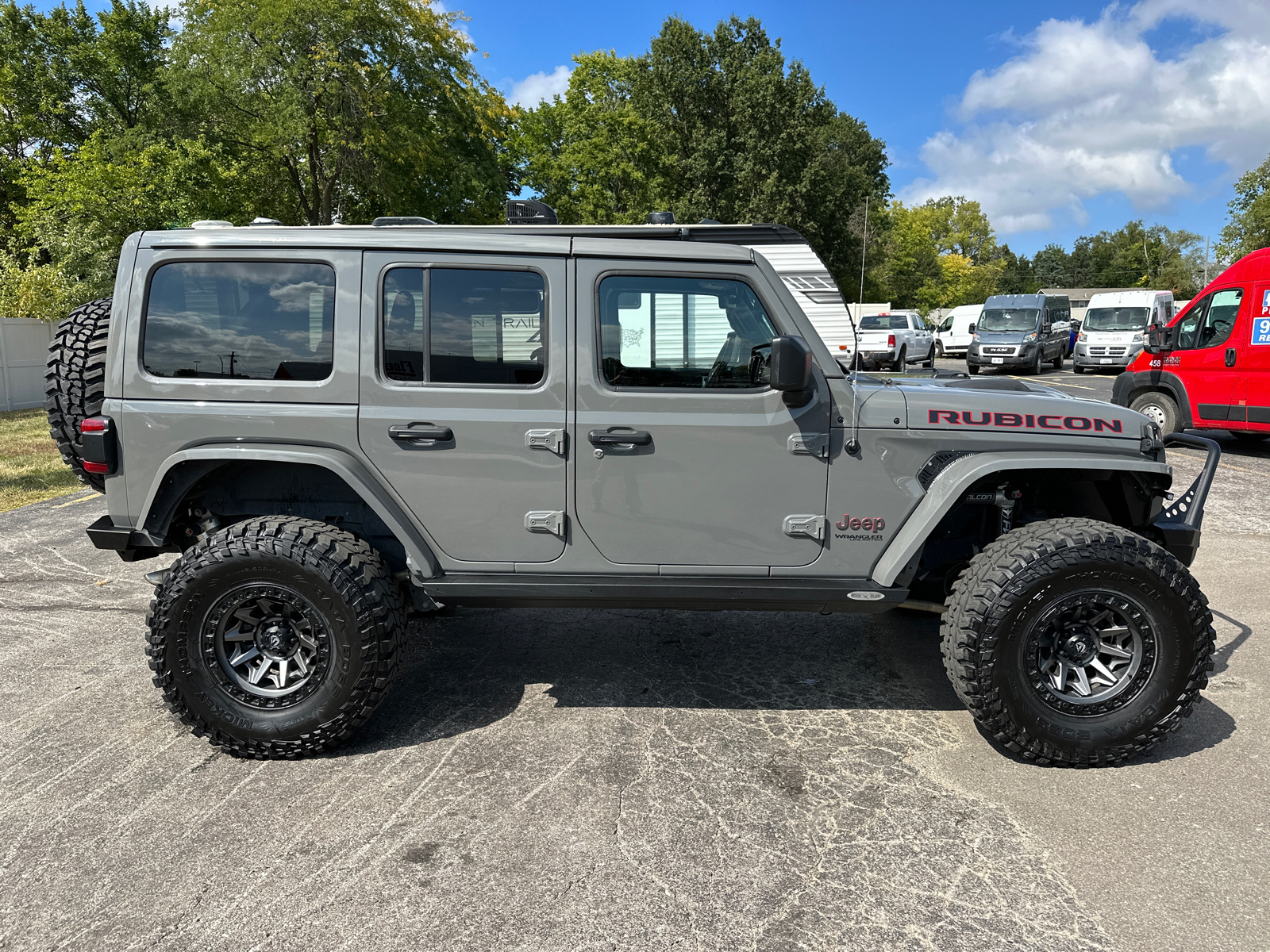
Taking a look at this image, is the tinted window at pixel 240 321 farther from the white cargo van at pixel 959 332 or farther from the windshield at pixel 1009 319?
the white cargo van at pixel 959 332

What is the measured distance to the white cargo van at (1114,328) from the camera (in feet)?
75.8

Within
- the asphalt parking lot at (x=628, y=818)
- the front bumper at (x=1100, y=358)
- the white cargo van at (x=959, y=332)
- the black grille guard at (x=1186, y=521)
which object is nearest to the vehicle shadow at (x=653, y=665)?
the asphalt parking lot at (x=628, y=818)

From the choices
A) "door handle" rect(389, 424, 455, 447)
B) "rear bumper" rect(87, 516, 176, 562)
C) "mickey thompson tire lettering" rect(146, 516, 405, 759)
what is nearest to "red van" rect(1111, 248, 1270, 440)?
"door handle" rect(389, 424, 455, 447)

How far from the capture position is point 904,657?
436 centimetres

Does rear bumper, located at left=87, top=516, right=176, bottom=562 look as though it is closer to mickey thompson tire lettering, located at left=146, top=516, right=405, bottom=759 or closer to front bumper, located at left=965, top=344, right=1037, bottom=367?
mickey thompson tire lettering, located at left=146, top=516, right=405, bottom=759

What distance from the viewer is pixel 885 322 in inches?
1044

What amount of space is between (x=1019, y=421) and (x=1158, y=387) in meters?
9.10

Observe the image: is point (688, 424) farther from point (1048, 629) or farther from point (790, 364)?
point (1048, 629)

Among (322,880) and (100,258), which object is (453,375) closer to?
(322,880)

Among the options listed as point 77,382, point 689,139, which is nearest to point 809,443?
point 77,382

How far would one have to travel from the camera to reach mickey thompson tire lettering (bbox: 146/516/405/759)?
3199mm

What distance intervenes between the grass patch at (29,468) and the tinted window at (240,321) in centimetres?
573

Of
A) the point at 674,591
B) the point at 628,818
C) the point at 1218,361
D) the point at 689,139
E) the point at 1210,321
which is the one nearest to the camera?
the point at 628,818

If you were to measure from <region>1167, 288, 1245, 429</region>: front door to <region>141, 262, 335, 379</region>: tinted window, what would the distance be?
35.1 ft
